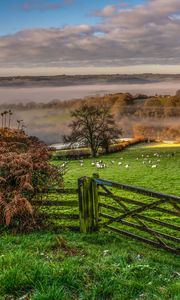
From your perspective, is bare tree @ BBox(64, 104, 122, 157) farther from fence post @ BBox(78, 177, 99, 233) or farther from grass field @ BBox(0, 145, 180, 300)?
grass field @ BBox(0, 145, 180, 300)

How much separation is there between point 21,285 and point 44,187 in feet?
19.7

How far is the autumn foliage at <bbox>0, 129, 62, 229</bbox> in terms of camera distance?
10.8m

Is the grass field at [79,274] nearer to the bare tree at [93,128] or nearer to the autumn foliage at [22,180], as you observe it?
the autumn foliage at [22,180]

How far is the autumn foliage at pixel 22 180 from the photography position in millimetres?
10758

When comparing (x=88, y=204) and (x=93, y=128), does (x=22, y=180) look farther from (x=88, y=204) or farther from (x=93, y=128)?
(x=93, y=128)

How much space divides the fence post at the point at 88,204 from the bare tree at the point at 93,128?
147 ft

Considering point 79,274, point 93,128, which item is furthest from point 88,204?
point 93,128

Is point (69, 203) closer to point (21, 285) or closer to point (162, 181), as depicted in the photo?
point (21, 285)

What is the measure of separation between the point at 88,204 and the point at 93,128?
1816 inches

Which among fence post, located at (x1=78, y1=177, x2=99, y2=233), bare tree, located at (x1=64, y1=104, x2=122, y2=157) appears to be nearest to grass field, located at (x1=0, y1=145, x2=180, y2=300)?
fence post, located at (x1=78, y1=177, x2=99, y2=233)

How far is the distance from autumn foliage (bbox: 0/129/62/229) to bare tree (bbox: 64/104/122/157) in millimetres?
44433

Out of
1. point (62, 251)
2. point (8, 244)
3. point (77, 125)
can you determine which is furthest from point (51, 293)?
point (77, 125)

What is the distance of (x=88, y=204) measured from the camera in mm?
11578

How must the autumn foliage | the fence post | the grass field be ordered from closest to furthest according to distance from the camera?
the grass field
the autumn foliage
the fence post
